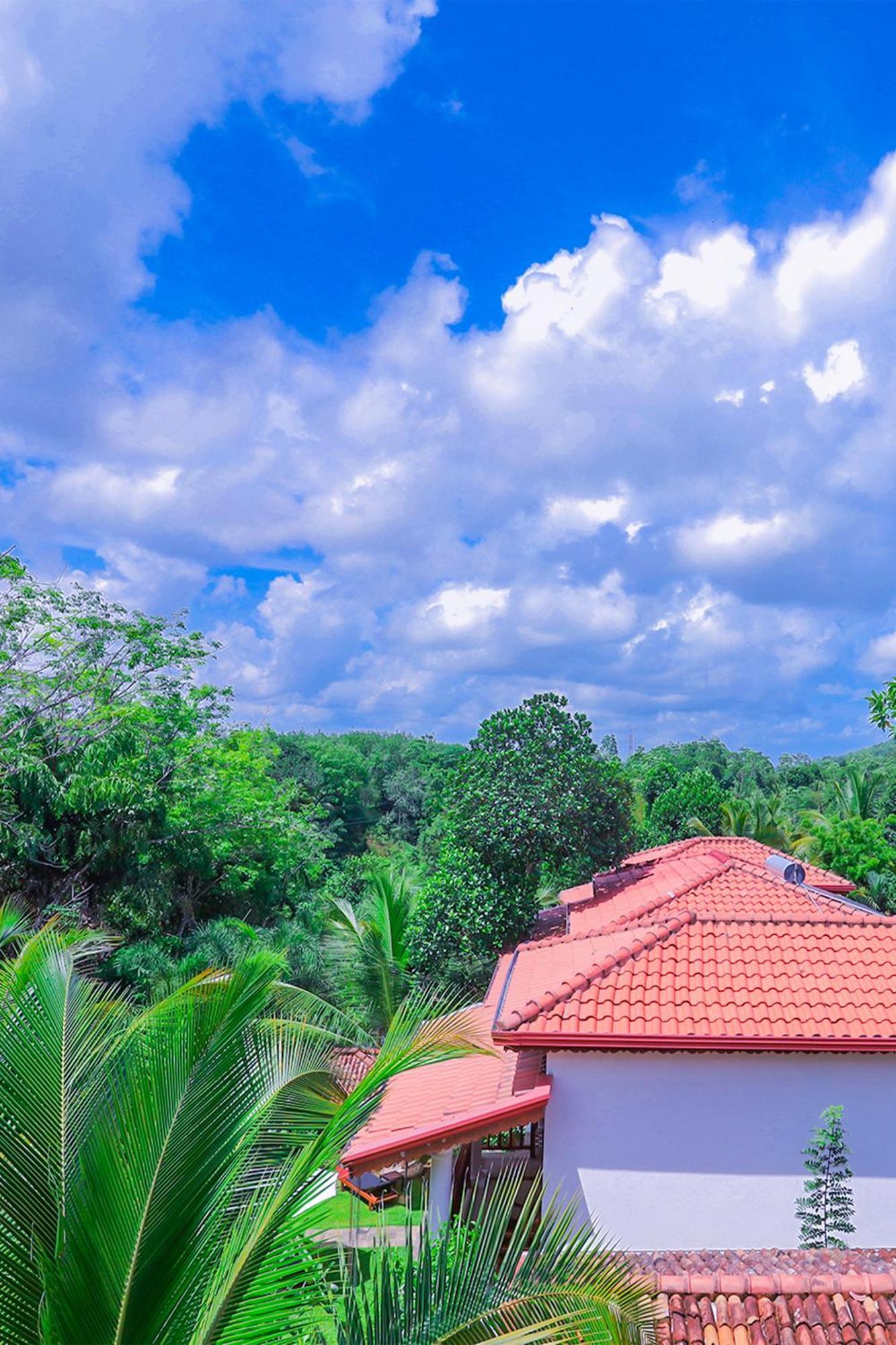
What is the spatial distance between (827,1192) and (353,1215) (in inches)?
263

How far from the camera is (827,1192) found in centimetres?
802

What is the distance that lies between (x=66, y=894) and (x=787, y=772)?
2564 inches

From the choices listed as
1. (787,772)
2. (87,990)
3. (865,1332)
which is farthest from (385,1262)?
(787,772)

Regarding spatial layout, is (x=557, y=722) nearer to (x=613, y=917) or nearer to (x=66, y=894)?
(x=613, y=917)

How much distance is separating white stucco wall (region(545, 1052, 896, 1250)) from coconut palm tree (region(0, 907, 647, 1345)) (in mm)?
5044

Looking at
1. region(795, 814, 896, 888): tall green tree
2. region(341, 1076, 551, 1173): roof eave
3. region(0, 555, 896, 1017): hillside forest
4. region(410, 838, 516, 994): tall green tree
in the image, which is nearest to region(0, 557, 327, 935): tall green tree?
region(0, 555, 896, 1017): hillside forest

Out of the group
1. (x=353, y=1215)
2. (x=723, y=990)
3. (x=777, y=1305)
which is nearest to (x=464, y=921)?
(x=723, y=990)

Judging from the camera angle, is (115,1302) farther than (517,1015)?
No

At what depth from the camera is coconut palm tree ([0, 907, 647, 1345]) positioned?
3039 millimetres

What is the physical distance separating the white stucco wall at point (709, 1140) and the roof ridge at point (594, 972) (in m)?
0.53

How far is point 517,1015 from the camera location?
850cm

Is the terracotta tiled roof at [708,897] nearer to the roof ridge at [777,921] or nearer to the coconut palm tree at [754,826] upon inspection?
the roof ridge at [777,921]

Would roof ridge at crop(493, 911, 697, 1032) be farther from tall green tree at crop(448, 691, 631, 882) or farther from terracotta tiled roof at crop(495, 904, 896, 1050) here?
tall green tree at crop(448, 691, 631, 882)

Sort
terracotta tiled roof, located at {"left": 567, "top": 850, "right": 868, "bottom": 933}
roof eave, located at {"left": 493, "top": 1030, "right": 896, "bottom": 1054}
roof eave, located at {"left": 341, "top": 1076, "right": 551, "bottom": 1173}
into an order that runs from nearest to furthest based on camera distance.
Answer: roof eave, located at {"left": 341, "top": 1076, "right": 551, "bottom": 1173} < roof eave, located at {"left": 493, "top": 1030, "right": 896, "bottom": 1054} < terracotta tiled roof, located at {"left": 567, "top": 850, "right": 868, "bottom": 933}
